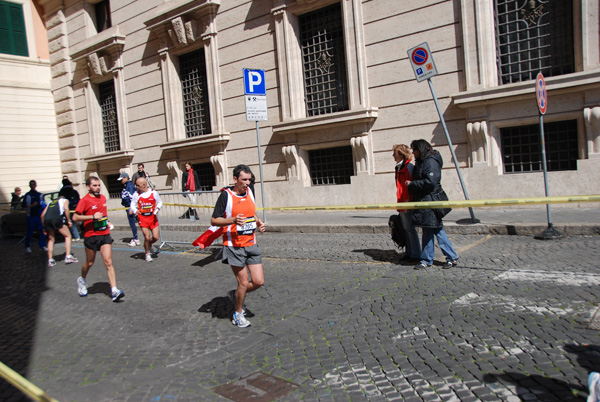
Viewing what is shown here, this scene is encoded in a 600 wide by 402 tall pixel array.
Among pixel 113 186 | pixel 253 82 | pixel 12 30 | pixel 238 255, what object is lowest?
pixel 238 255

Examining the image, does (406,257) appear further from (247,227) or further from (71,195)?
(71,195)

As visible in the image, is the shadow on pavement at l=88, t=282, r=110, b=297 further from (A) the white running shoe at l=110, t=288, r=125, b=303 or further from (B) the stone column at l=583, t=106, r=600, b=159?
(B) the stone column at l=583, t=106, r=600, b=159

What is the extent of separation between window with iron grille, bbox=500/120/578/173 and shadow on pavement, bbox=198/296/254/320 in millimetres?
8170

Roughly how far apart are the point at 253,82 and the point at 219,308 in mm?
7326

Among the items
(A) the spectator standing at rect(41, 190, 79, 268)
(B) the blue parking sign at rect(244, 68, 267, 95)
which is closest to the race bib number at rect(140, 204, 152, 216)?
(A) the spectator standing at rect(41, 190, 79, 268)

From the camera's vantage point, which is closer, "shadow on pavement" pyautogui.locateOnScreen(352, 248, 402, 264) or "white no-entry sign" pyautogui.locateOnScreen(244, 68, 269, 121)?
"shadow on pavement" pyautogui.locateOnScreen(352, 248, 402, 264)

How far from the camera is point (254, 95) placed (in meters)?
12.0

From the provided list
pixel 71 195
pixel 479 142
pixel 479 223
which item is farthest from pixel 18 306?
pixel 479 142

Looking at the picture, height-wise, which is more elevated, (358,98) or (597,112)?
(358,98)

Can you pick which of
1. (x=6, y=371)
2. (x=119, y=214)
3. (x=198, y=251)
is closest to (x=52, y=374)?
(x=6, y=371)

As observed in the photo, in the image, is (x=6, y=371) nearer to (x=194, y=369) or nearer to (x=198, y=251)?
(x=194, y=369)

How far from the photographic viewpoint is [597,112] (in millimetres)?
9938

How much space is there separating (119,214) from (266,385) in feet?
56.2

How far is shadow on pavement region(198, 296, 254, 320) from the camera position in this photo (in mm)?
5652
